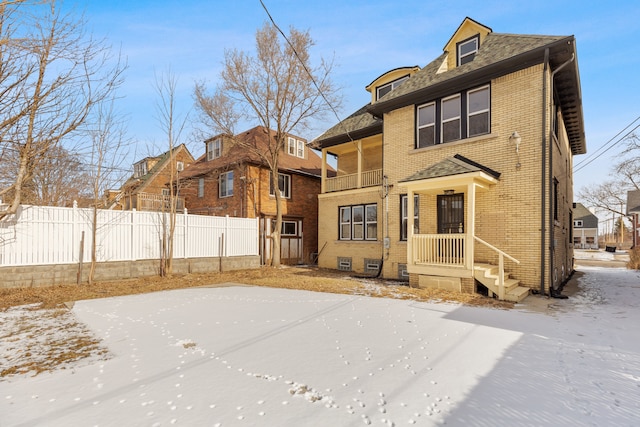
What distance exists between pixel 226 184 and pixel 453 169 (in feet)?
44.4

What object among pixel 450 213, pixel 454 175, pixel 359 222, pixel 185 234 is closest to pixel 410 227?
pixel 450 213

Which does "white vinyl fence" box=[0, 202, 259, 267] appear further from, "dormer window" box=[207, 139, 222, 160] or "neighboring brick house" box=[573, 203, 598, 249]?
"neighboring brick house" box=[573, 203, 598, 249]

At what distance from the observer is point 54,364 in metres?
3.89

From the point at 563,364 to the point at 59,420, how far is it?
5.36m

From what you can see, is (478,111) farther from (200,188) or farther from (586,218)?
(586,218)

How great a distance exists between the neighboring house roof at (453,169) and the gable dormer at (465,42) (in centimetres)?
382

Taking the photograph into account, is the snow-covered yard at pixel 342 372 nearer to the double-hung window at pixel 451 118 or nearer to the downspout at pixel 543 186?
the downspout at pixel 543 186

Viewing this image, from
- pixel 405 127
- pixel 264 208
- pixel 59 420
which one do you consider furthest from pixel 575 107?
pixel 59 420

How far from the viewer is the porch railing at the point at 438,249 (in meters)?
9.05

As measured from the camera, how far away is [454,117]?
34.6 feet

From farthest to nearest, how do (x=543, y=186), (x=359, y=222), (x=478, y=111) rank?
1. (x=359, y=222)
2. (x=478, y=111)
3. (x=543, y=186)

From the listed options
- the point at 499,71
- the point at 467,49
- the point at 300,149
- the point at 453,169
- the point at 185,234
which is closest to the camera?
the point at 453,169

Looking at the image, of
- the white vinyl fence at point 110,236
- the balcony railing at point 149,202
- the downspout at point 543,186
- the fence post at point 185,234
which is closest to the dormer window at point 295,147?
the white vinyl fence at point 110,236

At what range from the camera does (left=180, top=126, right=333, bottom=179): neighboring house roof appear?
17388 millimetres
